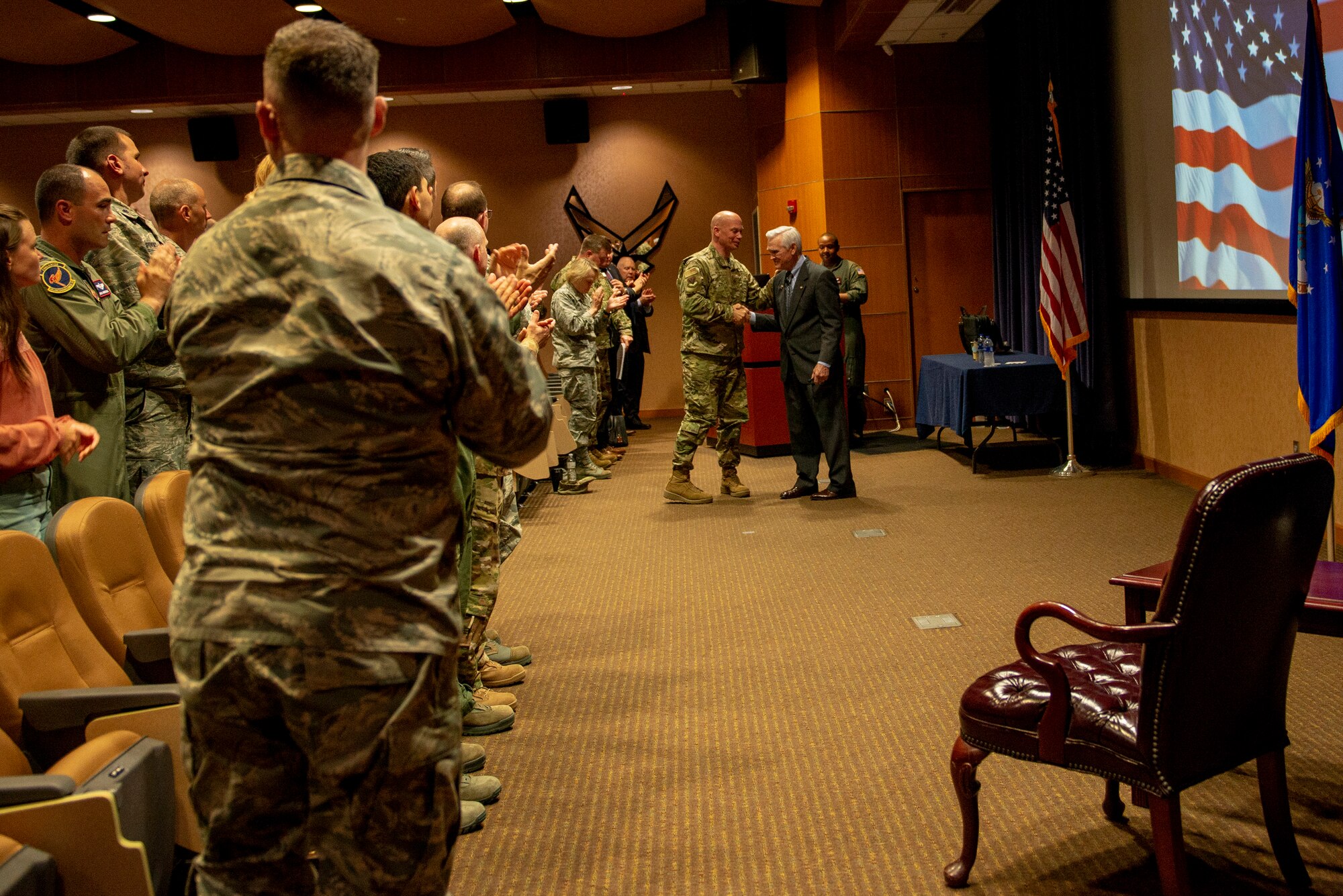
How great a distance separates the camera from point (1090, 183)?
23.8 feet

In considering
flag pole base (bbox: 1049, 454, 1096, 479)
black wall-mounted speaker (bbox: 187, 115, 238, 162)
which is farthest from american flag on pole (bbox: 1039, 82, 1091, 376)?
black wall-mounted speaker (bbox: 187, 115, 238, 162)

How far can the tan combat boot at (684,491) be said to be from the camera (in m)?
6.66

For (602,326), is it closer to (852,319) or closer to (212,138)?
(852,319)

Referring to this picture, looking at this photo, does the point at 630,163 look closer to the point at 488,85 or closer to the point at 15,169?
the point at 488,85

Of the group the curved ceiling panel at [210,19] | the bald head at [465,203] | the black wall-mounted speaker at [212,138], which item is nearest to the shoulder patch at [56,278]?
the bald head at [465,203]

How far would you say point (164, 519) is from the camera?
2.63 m

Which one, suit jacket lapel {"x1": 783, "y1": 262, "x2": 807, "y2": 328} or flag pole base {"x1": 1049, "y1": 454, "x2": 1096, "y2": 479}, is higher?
suit jacket lapel {"x1": 783, "y1": 262, "x2": 807, "y2": 328}

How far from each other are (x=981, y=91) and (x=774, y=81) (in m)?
1.78

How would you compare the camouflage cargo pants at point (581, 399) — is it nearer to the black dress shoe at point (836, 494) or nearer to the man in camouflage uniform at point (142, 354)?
the black dress shoe at point (836, 494)

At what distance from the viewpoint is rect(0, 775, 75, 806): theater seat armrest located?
1585 millimetres

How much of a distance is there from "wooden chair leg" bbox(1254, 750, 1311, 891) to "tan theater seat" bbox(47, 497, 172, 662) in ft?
7.16

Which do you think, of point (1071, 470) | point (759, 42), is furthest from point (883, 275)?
point (1071, 470)

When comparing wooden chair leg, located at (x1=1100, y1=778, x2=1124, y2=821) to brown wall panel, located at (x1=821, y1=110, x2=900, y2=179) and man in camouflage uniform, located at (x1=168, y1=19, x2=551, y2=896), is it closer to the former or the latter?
man in camouflage uniform, located at (x1=168, y1=19, x2=551, y2=896)

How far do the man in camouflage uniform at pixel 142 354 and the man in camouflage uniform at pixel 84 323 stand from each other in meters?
0.21
